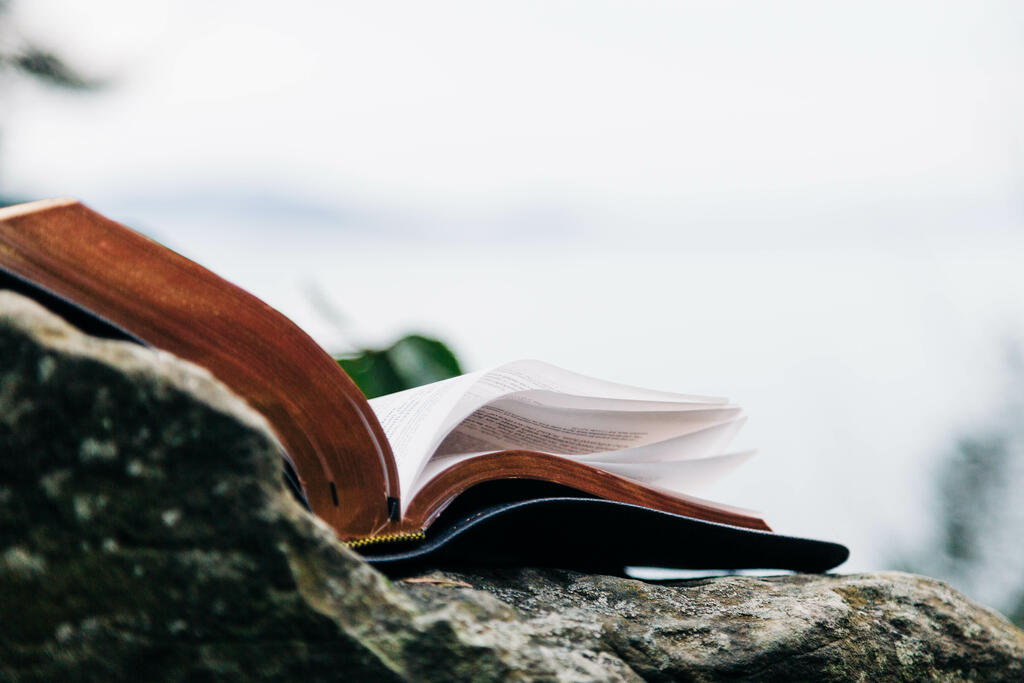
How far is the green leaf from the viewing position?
3.17ft

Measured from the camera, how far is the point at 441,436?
1.34ft

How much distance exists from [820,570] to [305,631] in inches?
18.1

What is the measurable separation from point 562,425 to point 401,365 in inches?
20.1

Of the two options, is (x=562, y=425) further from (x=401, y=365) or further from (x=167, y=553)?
(x=401, y=365)

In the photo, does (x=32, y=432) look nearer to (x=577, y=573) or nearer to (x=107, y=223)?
(x=107, y=223)

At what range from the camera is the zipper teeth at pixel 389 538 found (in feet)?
1.15

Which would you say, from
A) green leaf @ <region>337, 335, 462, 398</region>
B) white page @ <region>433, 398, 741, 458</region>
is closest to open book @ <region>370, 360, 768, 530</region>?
white page @ <region>433, 398, 741, 458</region>

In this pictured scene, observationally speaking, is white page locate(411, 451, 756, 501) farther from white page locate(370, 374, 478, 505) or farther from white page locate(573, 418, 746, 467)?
white page locate(370, 374, 478, 505)

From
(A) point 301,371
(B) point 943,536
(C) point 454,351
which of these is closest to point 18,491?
(A) point 301,371

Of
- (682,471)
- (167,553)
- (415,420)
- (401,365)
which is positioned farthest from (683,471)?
(401,365)

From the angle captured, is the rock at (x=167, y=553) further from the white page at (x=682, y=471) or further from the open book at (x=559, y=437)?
the white page at (x=682, y=471)

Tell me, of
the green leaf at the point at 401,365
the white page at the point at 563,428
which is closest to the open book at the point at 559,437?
the white page at the point at 563,428

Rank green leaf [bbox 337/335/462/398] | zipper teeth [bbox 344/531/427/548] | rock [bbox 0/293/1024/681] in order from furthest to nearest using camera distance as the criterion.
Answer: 1. green leaf [bbox 337/335/462/398]
2. zipper teeth [bbox 344/531/427/548]
3. rock [bbox 0/293/1024/681]

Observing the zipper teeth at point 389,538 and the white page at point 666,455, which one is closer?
the zipper teeth at point 389,538
